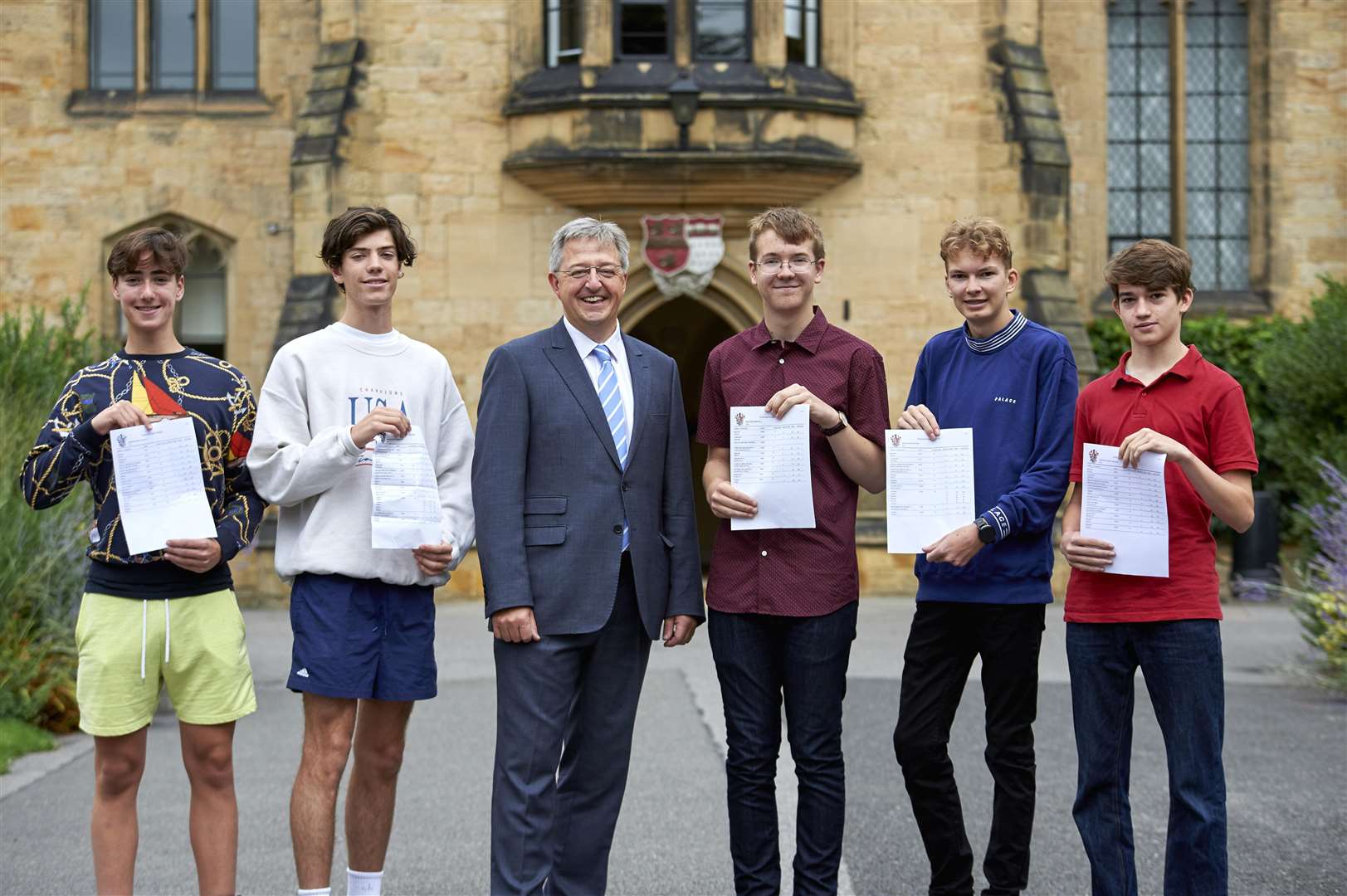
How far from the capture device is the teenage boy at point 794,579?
4477 millimetres

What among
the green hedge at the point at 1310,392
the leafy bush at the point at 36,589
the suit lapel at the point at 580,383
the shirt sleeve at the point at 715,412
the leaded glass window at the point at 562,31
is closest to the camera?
the suit lapel at the point at 580,383

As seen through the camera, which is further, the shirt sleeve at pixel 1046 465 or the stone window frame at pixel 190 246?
the stone window frame at pixel 190 246

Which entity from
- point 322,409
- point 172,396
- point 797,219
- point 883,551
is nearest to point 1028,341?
point 797,219

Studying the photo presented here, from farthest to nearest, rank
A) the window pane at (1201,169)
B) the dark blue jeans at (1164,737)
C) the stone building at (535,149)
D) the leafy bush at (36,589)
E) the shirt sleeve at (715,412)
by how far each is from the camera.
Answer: the window pane at (1201,169) → the stone building at (535,149) → the leafy bush at (36,589) → the shirt sleeve at (715,412) → the dark blue jeans at (1164,737)

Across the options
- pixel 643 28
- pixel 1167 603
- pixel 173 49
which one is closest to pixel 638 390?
pixel 1167 603

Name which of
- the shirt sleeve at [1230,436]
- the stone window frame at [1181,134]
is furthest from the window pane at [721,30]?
the shirt sleeve at [1230,436]

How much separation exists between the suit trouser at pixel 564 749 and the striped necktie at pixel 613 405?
0.94ft

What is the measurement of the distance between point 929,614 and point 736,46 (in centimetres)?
1047

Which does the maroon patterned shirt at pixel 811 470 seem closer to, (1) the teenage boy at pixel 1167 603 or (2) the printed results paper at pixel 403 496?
(1) the teenage boy at pixel 1167 603

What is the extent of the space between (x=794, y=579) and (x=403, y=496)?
1.14 m

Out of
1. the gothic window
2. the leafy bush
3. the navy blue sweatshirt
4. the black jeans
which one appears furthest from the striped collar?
the gothic window

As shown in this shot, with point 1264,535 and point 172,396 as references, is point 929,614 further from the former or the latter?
point 1264,535

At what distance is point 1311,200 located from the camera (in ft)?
55.3

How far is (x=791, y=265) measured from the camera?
4.55 metres
